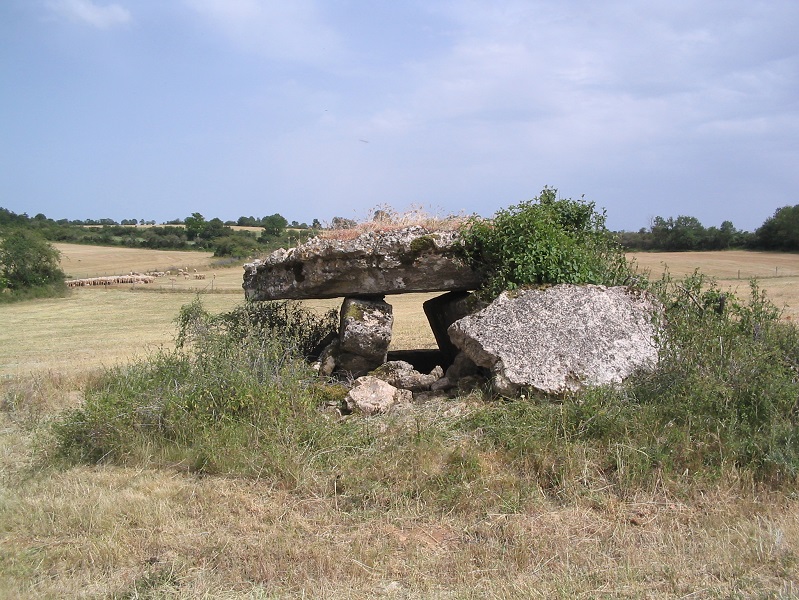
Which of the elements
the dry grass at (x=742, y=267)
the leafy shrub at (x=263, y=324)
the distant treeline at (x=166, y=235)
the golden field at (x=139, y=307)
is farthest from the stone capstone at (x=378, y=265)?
the distant treeline at (x=166, y=235)

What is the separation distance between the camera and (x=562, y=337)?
7.60 m

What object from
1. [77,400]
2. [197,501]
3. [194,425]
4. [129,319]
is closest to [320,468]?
[197,501]

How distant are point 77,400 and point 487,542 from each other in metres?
7.06

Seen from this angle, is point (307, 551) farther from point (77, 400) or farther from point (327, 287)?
point (77, 400)

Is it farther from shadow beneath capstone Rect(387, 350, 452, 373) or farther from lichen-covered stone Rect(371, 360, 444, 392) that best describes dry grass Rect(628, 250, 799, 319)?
lichen-covered stone Rect(371, 360, 444, 392)

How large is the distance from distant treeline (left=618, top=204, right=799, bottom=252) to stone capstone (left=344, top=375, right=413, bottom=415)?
142 feet

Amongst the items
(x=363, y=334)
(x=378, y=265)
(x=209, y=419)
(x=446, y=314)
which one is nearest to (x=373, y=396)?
(x=363, y=334)

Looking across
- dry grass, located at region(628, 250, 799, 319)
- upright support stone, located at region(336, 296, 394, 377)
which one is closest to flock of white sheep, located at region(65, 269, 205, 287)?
dry grass, located at region(628, 250, 799, 319)

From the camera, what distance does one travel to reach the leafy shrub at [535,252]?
8.60 meters

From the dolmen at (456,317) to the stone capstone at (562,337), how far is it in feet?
0.04

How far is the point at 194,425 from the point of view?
6.86m

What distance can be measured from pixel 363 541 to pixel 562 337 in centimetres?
360

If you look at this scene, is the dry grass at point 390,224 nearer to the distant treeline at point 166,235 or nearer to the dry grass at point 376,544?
the dry grass at point 376,544

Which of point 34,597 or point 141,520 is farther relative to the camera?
point 141,520
